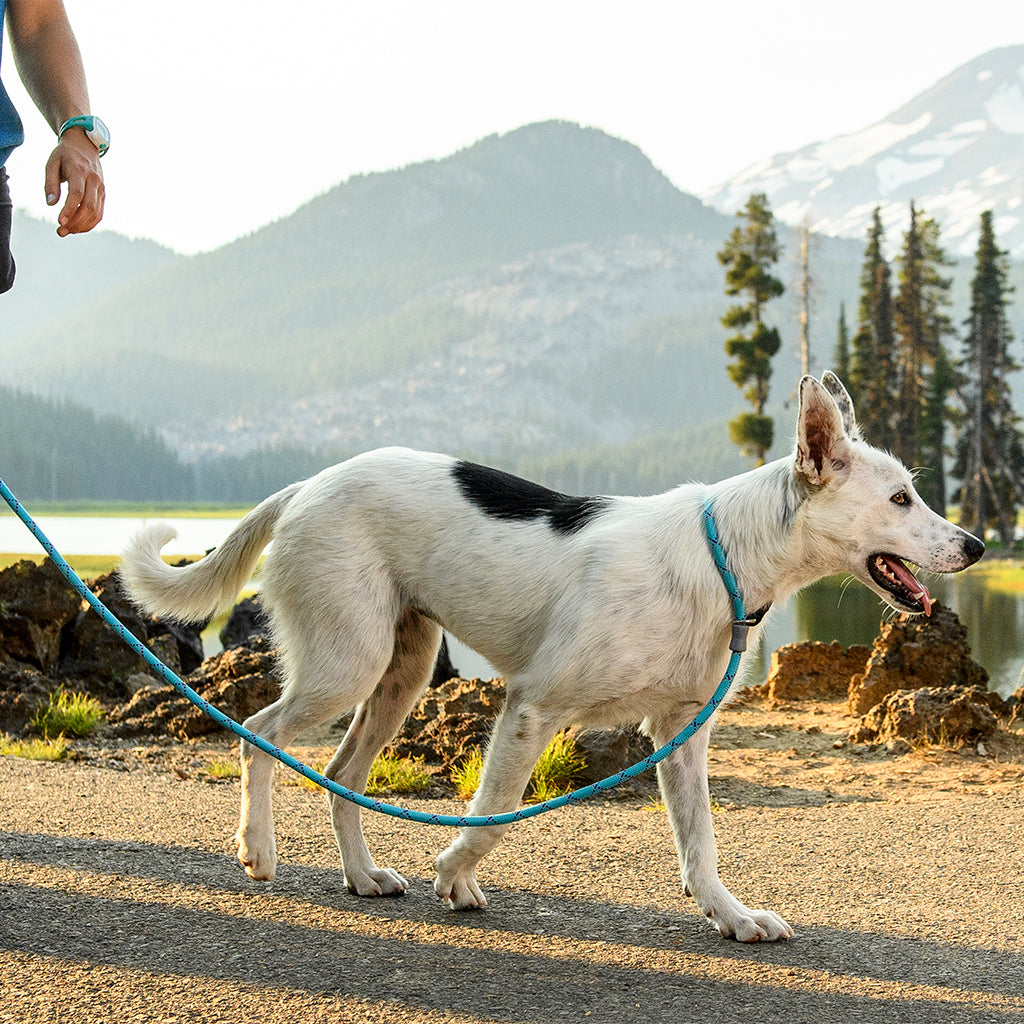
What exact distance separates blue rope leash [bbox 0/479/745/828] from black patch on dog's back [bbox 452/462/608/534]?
20.2 inches

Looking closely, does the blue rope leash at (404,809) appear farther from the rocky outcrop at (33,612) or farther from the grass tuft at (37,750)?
the rocky outcrop at (33,612)

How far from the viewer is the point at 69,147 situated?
3.62 m

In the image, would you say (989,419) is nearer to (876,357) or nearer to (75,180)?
(876,357)

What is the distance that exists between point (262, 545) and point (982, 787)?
17.0ft

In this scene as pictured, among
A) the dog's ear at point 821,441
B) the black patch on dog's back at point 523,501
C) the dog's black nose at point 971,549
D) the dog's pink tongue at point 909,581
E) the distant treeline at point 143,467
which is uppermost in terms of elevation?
the dog's ear at point 821,441

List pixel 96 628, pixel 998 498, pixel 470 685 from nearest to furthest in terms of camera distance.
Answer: pixel 470 685 < pixel 96 628 < pixel 998 498

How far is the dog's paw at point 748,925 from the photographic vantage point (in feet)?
14.2

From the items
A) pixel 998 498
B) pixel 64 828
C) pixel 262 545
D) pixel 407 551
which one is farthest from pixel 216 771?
pixel 998 498

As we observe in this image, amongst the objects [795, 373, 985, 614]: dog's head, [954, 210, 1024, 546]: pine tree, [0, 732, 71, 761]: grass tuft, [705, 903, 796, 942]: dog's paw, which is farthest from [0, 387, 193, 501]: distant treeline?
[795, 373, 985, 614]: dog's head

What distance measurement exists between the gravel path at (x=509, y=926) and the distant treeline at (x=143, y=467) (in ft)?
388

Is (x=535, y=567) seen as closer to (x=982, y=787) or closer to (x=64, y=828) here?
(x=64, y=828)

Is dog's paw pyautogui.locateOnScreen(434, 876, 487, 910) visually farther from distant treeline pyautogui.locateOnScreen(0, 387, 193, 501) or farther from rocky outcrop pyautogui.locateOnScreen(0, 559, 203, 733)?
distant treeline pyautogui.locateOnScreen(0, 387, 193, 501)

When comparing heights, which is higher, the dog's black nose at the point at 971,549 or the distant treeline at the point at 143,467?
the dog's black nose at the point at 971,549

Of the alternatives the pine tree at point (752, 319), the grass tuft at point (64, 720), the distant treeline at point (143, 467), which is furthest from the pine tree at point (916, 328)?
the distant treeline at point (143, 467)
